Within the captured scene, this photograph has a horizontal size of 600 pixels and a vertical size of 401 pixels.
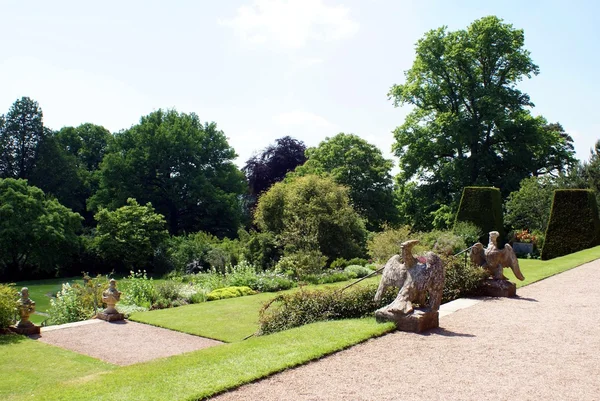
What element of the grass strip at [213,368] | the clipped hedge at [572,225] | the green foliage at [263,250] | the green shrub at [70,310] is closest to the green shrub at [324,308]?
the grass strip at [213,368]

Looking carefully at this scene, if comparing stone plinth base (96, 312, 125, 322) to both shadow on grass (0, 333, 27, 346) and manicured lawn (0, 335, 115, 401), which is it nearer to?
shadow on grass (0, 333, 27, 346)

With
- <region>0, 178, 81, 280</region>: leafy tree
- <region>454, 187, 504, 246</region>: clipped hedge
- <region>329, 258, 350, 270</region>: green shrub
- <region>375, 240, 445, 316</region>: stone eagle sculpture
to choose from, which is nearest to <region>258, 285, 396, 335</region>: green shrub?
<region>375, 240, 445, 316</region>: stone eagle sculpture

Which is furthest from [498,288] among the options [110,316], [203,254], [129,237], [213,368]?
[129,237]

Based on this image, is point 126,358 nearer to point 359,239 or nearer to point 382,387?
point 382,387

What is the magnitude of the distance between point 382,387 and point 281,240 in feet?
50.1

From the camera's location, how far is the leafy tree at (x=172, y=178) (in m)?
34.1

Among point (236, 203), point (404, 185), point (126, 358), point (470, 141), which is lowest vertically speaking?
point (126, 358)

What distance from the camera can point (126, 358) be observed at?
7.95m

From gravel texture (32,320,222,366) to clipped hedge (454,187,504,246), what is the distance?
Result: 16915 mm

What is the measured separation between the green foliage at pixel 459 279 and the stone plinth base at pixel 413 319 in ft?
9.35

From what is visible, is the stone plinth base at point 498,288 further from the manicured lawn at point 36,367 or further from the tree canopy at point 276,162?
the tree canopy at point 276,162

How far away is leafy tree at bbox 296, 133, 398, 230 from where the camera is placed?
2847 cm

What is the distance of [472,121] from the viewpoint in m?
28.3

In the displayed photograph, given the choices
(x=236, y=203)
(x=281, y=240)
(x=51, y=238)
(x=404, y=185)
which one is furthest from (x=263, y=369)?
(x=236, y=203)
